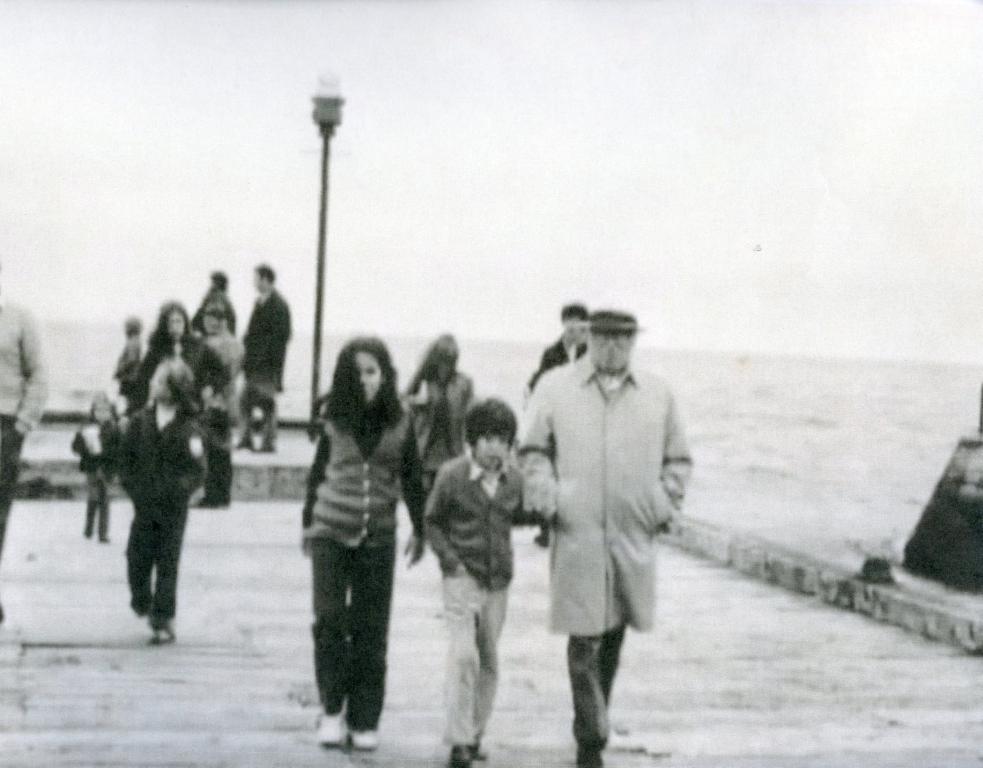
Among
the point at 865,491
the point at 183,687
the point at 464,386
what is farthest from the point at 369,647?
the point at 865,491

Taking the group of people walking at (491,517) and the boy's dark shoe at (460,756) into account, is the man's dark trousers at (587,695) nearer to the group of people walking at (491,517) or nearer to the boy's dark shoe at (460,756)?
the group of people walking at (491,517)

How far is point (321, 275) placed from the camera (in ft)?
43.9

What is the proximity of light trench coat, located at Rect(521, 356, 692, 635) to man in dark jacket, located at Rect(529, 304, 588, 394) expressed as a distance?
3.24 metres

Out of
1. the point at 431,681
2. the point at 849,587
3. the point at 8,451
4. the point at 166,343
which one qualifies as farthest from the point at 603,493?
the point at 849,587

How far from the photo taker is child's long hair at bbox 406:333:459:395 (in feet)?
33.7

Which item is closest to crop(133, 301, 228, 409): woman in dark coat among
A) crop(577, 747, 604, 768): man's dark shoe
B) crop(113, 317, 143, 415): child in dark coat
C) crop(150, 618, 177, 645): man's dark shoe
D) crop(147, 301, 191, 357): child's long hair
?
crop(147, 301, 191, 357): child's long hair

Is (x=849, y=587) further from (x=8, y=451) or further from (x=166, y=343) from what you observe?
(x=8, y=451)

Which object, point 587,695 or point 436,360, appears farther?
point 436,360

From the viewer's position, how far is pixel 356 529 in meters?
6.24

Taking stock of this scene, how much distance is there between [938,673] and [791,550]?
9.35 ft

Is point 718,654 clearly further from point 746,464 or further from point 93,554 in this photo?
point 746,464

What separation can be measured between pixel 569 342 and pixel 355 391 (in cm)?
391

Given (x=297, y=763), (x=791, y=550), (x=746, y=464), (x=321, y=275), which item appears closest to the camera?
(x=297, y=763)

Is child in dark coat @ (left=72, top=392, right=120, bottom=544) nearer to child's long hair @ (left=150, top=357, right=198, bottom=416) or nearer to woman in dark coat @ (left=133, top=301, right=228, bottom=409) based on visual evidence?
woman in dark coat @ (left=133, top=301, right=228, bottom=409)
